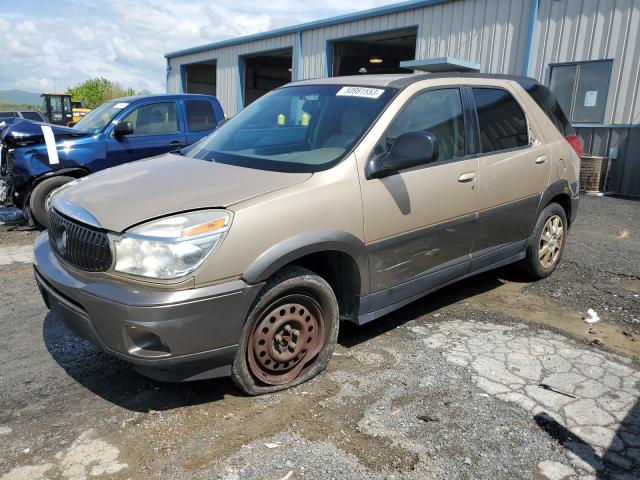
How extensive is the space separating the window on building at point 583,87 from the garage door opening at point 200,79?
18.7 m

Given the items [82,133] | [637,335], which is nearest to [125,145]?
[82,133]

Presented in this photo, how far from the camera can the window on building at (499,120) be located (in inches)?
164

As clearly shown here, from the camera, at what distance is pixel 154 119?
7801 mm

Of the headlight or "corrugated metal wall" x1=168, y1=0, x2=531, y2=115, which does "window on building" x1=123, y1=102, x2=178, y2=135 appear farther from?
"corrugated metal wall" x1=168, y1=0, x2=531, y2=115

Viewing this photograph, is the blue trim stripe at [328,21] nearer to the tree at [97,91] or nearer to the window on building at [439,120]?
the window on building at [439,120]

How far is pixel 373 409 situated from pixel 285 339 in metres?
0.63

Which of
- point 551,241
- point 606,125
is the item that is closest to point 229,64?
point 606,125

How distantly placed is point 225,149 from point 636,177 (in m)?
10.3

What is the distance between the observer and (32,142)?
709 cm

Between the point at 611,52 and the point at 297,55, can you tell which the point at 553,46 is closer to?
the point at 611,52

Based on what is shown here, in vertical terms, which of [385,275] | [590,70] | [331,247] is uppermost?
[590,70]

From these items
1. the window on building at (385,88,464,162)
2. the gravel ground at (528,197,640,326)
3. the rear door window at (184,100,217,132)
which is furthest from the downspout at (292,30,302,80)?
the window on building at (385,88,464,162)

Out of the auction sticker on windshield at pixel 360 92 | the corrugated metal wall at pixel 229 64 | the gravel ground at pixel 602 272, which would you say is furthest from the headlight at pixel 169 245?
the corrugated metal wall at pixel 229 64

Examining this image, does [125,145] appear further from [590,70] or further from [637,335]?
[590,70]
